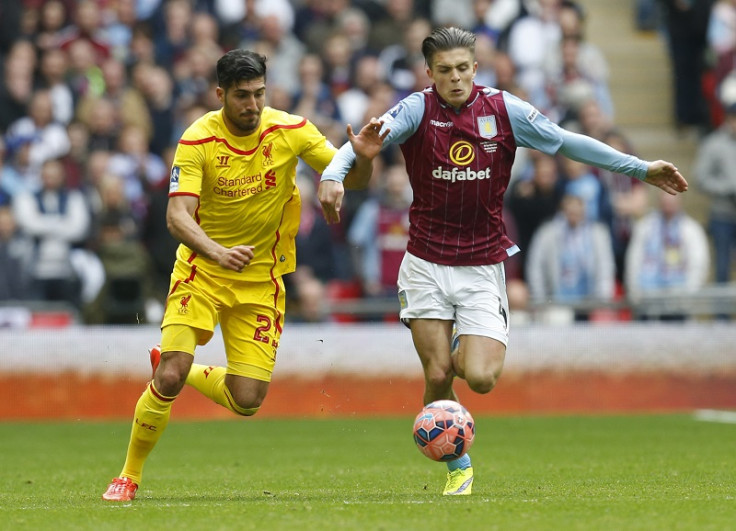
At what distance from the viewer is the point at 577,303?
1627cm

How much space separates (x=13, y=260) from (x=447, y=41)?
8488 mm

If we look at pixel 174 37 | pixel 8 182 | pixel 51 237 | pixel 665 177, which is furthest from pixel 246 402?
pixel 174 37

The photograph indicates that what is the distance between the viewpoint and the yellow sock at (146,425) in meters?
8.92

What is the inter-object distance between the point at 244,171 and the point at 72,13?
11198 millimetres

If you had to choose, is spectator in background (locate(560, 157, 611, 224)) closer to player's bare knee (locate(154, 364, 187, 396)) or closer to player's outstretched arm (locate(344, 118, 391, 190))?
player's outstretched arm (locate(344, 118, 391, 190))

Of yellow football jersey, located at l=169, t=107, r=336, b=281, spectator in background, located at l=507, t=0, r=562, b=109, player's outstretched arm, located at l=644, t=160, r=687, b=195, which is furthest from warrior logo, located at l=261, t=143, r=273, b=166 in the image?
spectator in background, located at l=507, t=0, r=562, b=109

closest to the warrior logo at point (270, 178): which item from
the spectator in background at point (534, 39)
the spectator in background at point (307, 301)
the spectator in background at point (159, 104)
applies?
the spectator in background at point (307, 301)

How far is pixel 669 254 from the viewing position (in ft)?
54.2

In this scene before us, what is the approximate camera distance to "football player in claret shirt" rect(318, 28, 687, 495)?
29.5 feet

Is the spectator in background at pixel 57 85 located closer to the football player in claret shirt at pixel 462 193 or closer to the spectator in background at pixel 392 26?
the spectator in background at pixel 392 26

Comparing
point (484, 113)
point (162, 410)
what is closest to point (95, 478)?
point (162, 410)

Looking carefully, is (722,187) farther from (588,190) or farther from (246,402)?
(246,402)

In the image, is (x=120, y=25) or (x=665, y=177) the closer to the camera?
(x=665, y=177)

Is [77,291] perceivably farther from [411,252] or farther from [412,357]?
[411,252]
